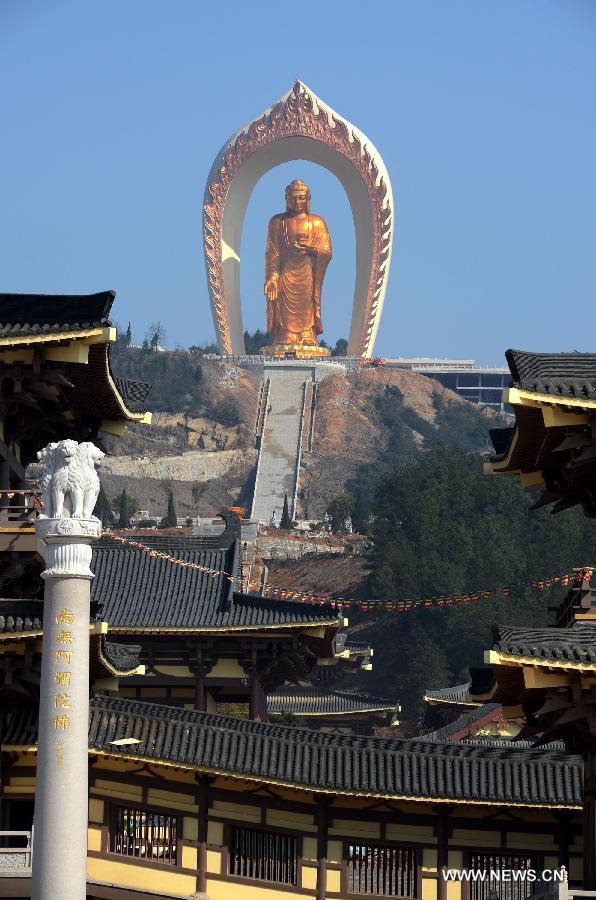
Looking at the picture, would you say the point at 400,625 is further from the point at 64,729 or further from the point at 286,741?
the point at 64,729

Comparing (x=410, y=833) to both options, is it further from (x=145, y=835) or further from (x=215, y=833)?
(x=145, y=835)

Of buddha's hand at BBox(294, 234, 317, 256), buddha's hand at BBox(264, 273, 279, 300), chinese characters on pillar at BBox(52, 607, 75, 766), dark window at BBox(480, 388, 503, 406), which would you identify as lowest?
chinese characters on pillar at BBox(52, 607, 75, 766)

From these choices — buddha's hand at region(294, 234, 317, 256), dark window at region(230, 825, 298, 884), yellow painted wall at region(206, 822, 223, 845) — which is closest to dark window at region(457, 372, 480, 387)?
buddha's hand at region(294, 234, 317, 256)

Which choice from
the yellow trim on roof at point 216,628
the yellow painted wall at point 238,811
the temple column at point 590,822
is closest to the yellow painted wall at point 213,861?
the yellow painted wall at point 238,811

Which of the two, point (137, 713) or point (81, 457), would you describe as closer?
point (81, 457)

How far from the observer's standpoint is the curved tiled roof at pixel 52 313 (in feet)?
70.1

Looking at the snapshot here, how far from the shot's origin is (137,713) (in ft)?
82.8

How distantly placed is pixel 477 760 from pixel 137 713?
4468 mm

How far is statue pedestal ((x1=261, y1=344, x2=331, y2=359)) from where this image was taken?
406 feet

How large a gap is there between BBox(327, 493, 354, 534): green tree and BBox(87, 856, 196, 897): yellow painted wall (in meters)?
85.5

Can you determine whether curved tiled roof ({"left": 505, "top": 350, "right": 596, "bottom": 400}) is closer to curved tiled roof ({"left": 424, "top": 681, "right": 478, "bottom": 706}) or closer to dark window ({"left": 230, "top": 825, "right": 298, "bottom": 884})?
dark window ({"left": 230, "top": 825, "right": 298, "bottom": 884})

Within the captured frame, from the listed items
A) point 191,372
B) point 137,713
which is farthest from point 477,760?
point 191,372

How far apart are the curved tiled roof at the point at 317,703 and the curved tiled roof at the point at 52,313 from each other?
1371 inches

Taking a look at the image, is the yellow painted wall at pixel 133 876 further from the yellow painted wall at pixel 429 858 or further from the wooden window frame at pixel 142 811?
the yellow painted wall at pixel 429 858
